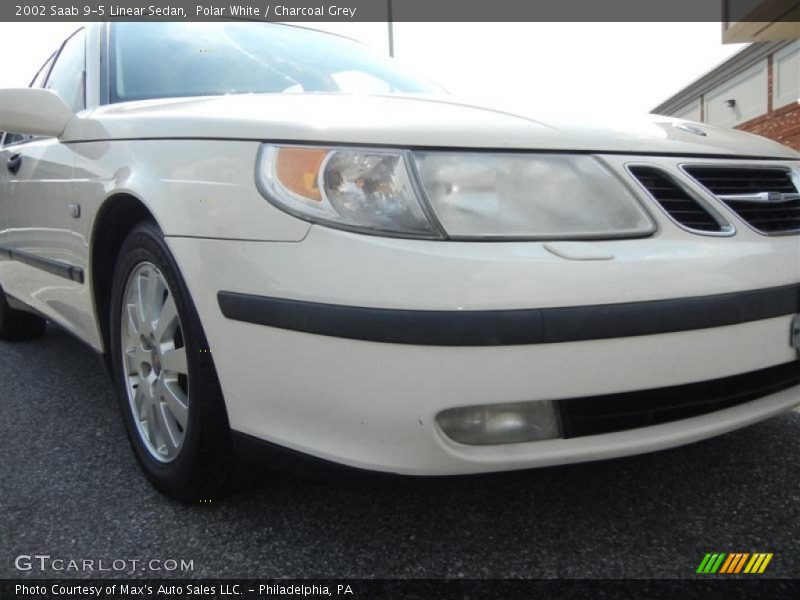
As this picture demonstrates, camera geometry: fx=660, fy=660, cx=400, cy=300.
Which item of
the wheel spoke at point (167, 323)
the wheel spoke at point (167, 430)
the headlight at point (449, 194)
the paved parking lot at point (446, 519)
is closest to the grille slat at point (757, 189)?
the headlight at point (449, 194)

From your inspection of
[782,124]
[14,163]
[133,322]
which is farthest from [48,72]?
[782,124]

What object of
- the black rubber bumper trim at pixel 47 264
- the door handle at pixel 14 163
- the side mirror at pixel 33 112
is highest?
the side mirror at pixel 33 112

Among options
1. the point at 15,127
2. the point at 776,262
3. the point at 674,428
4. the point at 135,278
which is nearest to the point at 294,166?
the point at 135,278

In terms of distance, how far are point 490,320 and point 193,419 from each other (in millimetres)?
754

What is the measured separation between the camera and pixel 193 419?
152cm

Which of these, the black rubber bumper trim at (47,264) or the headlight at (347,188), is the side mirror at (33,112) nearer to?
the black rubber bumper trim at (47,264)

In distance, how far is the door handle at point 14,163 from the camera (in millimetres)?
2659

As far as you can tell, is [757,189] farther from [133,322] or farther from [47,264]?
[47,264]

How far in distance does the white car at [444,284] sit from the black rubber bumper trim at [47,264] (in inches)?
21.6

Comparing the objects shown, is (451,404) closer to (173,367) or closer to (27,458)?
(173,367)

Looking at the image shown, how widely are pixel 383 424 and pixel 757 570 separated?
0.84 meters

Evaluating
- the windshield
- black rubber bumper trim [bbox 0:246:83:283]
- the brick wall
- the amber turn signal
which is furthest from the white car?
the brick wall

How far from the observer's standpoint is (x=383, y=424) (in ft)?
4.10

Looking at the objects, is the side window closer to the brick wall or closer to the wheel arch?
the wheel arch
